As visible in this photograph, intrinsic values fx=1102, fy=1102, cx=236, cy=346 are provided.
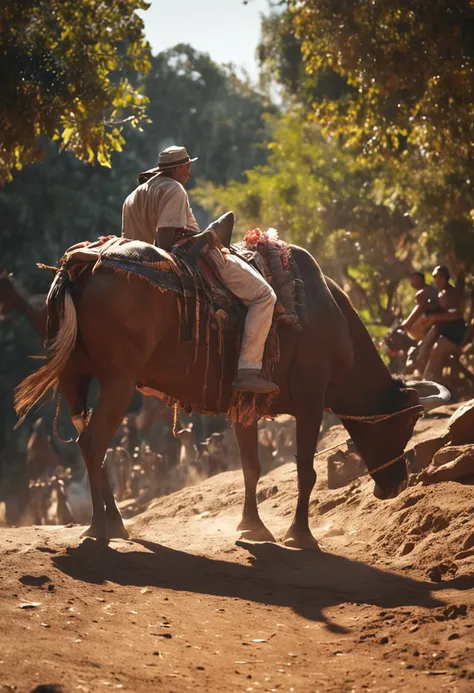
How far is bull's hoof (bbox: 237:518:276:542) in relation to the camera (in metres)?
9.74

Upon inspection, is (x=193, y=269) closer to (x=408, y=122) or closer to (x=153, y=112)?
(x=408, y=122)

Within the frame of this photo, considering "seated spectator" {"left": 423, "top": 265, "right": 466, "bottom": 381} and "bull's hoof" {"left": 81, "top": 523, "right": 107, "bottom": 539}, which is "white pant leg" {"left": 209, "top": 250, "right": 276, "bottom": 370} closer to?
"bull's hoof" {"left": 81, "top": 523, "right": 107, "bottom": 539}

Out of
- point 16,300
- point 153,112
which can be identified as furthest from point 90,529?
point 153,112

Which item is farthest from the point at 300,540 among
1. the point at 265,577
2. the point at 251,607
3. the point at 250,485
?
the point at 251,607

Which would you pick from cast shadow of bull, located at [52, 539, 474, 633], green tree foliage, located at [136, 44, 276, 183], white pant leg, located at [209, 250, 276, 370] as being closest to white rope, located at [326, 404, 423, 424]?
white pant leg, located at [209, 250, 276, 370]

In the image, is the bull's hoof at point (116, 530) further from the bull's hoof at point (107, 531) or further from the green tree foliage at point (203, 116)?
the green tree foliage at point (203, 116)

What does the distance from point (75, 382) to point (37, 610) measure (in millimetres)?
3293

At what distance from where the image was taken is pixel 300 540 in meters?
9.34

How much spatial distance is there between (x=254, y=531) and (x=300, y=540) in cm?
64

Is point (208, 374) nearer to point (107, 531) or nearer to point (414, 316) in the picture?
point (107, 531)

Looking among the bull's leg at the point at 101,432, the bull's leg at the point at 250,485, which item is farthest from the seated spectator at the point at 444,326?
the bull's leg at the point at 101,432

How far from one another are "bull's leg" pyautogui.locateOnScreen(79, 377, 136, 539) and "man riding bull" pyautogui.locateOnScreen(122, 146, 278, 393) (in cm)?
108

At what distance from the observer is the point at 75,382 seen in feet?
30.0

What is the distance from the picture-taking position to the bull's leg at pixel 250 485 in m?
9.82
